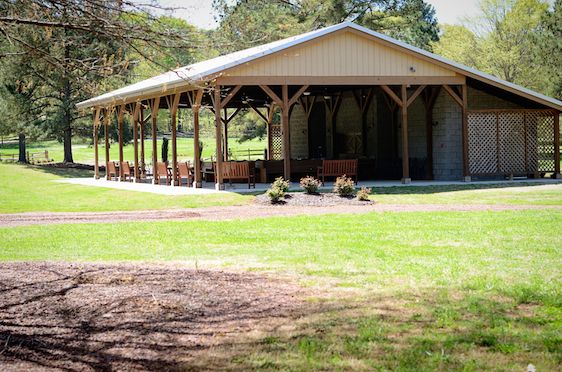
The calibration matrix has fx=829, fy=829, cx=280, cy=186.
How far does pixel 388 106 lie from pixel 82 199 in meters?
10.8

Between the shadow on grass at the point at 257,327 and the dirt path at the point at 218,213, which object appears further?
the dirt path at the point at 218,213

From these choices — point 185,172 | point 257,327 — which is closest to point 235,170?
point 185,172

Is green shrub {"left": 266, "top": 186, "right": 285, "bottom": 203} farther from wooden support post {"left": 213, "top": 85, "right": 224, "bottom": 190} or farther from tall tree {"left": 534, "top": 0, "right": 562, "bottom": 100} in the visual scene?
tall tree {"left": 534, "top": 0, "right": 562, "bottom": 100}

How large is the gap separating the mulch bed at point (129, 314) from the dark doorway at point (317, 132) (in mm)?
23385

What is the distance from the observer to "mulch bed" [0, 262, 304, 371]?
5871 millimetres

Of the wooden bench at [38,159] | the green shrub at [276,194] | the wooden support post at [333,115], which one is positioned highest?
the wooden support post at [333,115]

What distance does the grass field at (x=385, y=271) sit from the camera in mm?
5719

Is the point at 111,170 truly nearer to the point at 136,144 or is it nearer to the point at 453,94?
the point at 136,144

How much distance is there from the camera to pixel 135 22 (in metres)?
7.34

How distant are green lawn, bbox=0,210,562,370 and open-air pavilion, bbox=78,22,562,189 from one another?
7.86m

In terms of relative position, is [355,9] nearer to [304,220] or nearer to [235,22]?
[304,220]

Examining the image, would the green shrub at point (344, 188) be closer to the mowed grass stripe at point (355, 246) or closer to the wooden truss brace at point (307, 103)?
the mowed grass stripe at point (355, 246)

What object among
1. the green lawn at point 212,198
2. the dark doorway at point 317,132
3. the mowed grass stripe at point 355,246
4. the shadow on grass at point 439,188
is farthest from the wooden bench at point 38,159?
the mowed grass stripe at point 355,246

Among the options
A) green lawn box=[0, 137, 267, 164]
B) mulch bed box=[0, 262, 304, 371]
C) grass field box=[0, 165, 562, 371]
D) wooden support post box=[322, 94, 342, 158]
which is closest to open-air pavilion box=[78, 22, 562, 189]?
wooden support post box=[322, 94, 342, 158]
